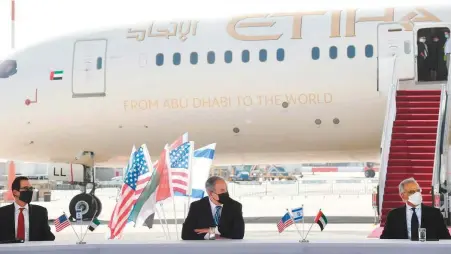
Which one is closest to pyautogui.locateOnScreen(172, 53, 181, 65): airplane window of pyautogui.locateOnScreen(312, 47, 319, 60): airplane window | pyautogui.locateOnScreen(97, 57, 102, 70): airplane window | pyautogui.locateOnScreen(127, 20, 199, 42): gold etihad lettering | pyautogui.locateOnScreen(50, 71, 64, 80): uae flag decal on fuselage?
pyautogui.locateOnScreen(127, 20, 199, 42): gold etihad lettering

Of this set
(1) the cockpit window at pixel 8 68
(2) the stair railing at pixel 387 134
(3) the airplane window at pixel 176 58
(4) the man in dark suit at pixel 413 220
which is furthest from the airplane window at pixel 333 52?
(4) the man in dark suit at pixel 413 220

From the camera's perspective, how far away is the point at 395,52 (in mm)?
16047

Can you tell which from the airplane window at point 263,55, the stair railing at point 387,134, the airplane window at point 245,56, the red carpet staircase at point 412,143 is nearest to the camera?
the stair railing at point 387,134

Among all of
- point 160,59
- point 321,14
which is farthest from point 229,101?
point 321,14

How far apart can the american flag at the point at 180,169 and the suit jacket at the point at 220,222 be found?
12.1 feet

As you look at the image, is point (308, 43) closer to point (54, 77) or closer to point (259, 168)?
point (54, 77)

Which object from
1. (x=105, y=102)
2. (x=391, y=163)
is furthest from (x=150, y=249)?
(x=105, y=102)

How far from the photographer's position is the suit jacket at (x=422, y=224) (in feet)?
22.4

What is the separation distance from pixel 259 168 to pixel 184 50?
7814 centimetres

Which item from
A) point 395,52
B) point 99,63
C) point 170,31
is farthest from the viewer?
point 99,63

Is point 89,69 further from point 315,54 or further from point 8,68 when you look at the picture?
point 315,54

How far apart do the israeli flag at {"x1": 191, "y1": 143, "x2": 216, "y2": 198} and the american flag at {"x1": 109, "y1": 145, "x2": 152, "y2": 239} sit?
67.1 inches

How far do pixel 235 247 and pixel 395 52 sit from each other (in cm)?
1134

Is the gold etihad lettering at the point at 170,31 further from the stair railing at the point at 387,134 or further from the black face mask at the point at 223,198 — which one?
the black face mask at the point at 223,198
